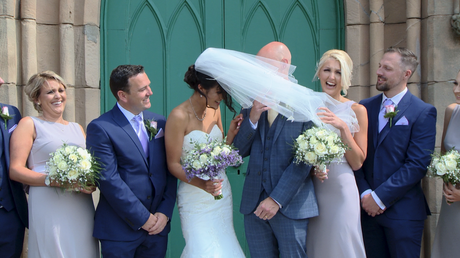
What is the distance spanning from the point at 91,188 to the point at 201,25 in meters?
2.37

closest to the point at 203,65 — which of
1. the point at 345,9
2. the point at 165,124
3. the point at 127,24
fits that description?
the point at 165,124

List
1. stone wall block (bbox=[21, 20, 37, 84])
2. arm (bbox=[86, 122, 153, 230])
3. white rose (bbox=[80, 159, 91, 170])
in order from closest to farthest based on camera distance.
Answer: white rose (bbox=[80, 159, 91, 170]), arm (bbox=[86, 122, 153, 230]), stone wall block (bbox=[21, 20, 37, 84])

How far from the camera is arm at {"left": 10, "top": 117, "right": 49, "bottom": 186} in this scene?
3285 millimetres

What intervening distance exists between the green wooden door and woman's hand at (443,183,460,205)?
1.97 metres

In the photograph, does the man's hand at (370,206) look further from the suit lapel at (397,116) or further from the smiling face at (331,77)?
the smiling face at (331,77)

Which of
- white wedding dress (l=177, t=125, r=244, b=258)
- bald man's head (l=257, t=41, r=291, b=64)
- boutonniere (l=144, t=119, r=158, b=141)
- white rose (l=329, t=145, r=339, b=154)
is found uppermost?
bald man's head (l=257, t=41, r=291, b=64)

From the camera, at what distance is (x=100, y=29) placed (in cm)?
476

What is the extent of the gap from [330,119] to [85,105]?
8.81ft

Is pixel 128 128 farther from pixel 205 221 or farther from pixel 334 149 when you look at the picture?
pixel 334 149

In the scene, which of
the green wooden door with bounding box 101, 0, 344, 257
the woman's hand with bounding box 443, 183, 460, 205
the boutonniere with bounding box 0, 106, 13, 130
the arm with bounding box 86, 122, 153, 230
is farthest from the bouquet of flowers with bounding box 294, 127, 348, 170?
the boutonniere with bounding box 0, 106, 13, 130

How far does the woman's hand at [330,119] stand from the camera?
3.17 metres

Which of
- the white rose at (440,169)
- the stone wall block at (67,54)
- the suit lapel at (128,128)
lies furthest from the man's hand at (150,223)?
the white rose at (440,169)

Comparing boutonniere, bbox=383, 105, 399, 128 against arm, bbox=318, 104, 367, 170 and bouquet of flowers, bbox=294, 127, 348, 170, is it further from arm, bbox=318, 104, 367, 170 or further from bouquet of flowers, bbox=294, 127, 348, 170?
bouquet of flowers, bbox=294, 127, 348, 170

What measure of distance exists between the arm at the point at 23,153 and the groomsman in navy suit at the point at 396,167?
2.57m
